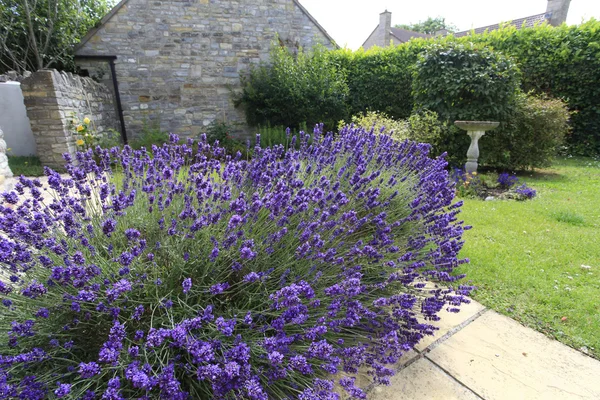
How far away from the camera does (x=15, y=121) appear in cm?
664

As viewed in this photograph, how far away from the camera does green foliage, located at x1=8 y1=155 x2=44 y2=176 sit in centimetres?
571

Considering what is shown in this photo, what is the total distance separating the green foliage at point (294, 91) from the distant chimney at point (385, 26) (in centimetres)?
1488

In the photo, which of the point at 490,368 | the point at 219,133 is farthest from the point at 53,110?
the point at 490,368

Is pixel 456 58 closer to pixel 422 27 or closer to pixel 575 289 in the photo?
pixel 575 289

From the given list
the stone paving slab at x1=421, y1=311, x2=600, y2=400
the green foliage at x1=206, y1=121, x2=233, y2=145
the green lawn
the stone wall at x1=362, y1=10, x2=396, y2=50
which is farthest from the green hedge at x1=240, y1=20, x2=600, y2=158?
the stone wall at x1=362, y1=10, x2=396, y2=50

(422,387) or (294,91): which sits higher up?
(294,91)

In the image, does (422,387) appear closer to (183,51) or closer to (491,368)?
(491,368)

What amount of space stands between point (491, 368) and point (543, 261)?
1660 millimetres

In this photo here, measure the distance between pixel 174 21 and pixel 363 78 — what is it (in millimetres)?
5629

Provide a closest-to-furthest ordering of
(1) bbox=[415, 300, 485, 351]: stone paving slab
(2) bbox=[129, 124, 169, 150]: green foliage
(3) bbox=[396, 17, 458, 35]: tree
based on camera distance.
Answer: (1) bbox=[415, 300, 485, 351]: stone paving slab, (2) bbox=[129, 124, 169, 150]: green foliage, (3) bbox=[396, 17, 458, 35]: tree

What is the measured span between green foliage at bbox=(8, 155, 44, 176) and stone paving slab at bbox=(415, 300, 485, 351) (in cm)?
690

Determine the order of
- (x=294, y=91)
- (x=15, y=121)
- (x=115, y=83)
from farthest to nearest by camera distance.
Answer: (x=294, y=91) < (x=115, y=83) < (x=15, y=121)

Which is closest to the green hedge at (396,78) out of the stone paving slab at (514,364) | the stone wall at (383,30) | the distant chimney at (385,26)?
the stone paving slab at (514,364)

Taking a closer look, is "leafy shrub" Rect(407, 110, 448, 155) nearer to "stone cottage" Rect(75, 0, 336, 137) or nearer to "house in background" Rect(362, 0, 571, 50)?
"house in background" Rect(362, 0, 571, 50)
